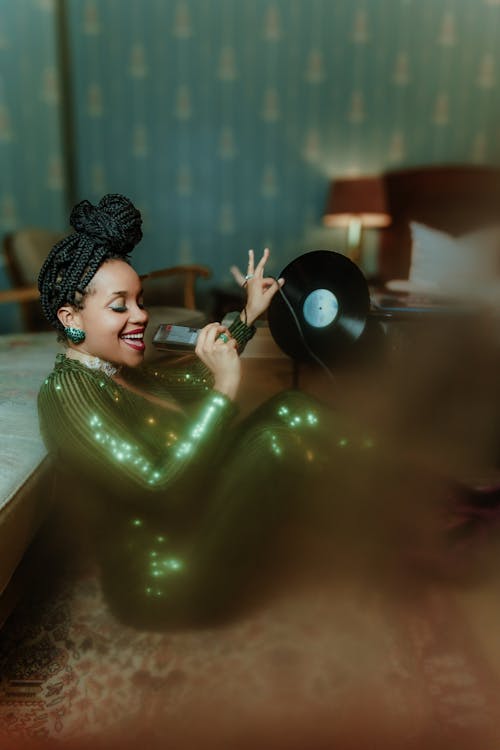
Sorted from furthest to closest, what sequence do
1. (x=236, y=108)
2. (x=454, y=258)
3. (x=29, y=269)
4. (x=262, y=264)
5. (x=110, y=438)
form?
(x=236, y=108)
(x=454, y=258)
(x=29, y=269)
(x=262, y=264)
(x=110, y=438)

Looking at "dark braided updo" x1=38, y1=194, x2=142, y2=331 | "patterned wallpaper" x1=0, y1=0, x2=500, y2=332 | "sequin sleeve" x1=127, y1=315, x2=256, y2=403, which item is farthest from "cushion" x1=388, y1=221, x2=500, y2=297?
"dark braided updo" x1=38, y1=194, x2=142, y2=331

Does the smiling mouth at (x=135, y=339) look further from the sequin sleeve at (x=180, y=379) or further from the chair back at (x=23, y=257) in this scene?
the chair back at (x=23, y=257)

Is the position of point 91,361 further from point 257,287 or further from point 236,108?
point 236,108

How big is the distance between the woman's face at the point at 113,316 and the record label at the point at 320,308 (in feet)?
1.19

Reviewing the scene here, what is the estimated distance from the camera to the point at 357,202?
275 centimetres

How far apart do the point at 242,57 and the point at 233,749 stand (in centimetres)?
317

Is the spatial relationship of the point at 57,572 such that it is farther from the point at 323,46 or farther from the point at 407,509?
the point at 323,46

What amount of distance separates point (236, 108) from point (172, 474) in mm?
2757

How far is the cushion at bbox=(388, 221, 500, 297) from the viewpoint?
7.58 ft

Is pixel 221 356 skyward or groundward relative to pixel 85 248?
groundward

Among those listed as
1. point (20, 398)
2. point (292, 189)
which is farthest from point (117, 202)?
point (292, 189)

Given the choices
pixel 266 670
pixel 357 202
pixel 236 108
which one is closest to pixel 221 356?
pixel 266 670

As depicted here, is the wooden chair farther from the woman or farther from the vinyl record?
the woman

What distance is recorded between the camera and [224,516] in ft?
3.00
